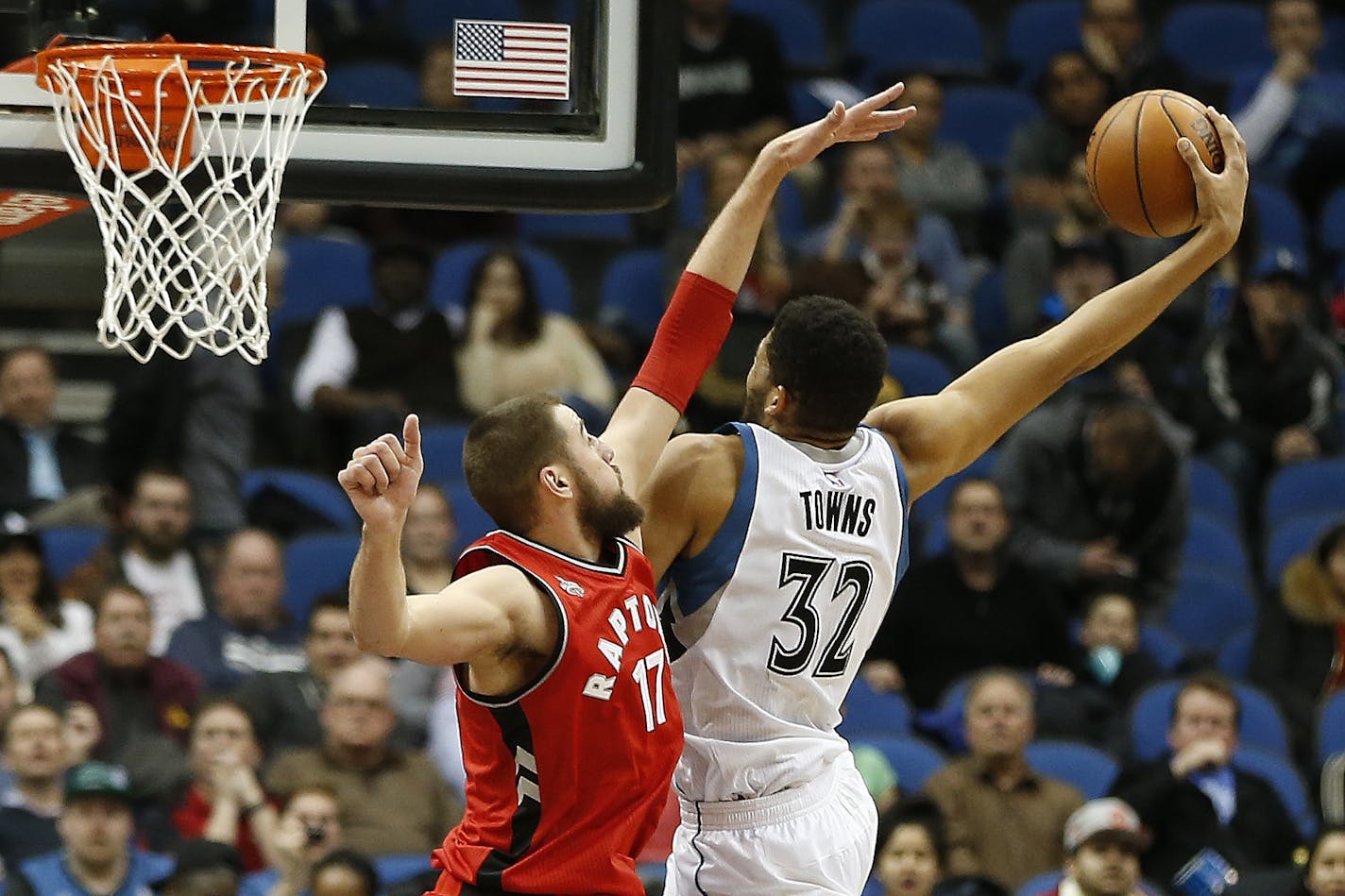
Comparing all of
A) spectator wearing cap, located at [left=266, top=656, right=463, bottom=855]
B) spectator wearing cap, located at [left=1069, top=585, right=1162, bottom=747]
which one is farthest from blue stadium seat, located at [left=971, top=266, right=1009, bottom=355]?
spectator wearing cap, located at [left=266, top=656, right=463, bottom=855]

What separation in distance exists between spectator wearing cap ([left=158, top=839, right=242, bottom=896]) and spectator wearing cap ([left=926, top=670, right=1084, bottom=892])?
2.34m

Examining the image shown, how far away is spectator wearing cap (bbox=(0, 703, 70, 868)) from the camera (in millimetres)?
6762

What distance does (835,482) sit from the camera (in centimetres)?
416

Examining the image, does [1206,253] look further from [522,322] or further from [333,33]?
[333,33]

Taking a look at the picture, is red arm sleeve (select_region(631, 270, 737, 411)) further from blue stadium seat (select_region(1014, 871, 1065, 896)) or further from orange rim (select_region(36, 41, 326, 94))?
blue stadium seat (select_region(1014, 871, 1065, 896))

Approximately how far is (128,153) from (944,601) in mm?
4557

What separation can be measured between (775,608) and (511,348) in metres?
4.90

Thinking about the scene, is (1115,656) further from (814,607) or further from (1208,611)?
(814,607)

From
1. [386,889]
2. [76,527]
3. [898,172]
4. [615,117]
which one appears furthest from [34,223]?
[898,172]

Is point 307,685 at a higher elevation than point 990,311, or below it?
below

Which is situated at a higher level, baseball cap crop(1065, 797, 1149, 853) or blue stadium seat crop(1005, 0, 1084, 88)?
blue stadium seat crop(1005, 0, 1084, 88)

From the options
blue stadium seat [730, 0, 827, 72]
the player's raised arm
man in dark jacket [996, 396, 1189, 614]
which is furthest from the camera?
blue stadium seat [730, 0, 827, 72]

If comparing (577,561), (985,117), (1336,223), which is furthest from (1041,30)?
(577,561)

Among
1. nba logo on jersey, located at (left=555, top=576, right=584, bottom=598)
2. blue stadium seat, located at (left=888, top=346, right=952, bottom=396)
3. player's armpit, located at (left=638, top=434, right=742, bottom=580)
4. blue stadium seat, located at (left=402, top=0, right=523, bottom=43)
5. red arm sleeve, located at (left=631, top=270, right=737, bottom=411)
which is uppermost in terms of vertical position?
blue stadium seat, located at (left=402, top=0, right=523, bottom=43)
